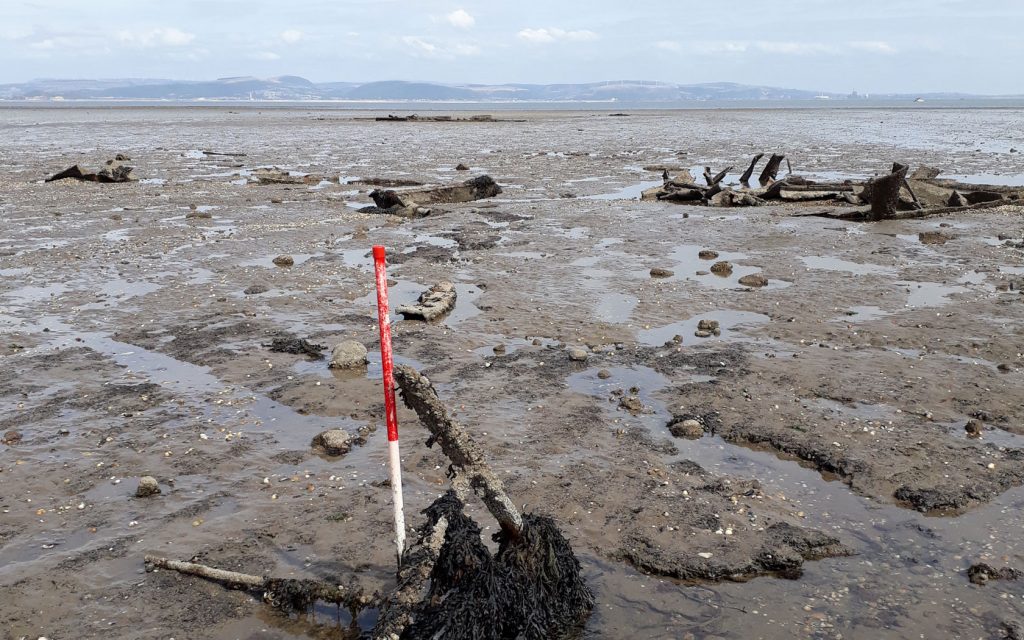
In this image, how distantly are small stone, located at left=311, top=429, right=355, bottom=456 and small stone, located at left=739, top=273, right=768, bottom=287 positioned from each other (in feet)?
23.5

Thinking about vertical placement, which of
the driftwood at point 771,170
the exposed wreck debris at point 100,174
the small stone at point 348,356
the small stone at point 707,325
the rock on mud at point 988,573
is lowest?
the rock on mud at point 988,573

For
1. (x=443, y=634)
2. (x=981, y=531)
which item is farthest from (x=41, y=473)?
(x=981, y=531)

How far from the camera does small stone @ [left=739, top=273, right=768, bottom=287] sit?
450 inches

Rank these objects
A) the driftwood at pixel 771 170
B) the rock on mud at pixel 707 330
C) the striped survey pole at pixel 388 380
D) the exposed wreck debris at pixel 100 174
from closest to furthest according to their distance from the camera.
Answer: the striped survey pole at pixel 388 380
the rock on mud at pixel 707 330
the driftwood at pixel 771 170
the exposed wreck debris at pixel 100 174

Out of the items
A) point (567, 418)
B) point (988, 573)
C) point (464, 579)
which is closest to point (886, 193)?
point (567, 418)

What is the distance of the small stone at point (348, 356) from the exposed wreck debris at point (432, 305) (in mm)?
1464

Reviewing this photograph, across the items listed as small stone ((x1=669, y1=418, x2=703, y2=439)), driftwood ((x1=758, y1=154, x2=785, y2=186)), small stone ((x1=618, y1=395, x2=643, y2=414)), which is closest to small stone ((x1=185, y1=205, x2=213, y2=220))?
small stone ((x1=618, y1=395, x2=643, y2=414))

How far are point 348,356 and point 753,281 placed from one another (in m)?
6.40

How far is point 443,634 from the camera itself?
3.72m

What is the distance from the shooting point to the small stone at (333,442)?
6293mm

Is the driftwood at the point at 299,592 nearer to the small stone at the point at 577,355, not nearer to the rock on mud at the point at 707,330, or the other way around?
the small stone at the point at 577,355

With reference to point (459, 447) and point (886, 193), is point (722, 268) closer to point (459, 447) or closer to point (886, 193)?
point (886, 193)

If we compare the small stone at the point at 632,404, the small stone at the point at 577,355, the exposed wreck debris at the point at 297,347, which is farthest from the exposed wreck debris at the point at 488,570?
the exposed wreck debris at the point at 297,347

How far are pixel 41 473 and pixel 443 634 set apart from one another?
4009 mm
